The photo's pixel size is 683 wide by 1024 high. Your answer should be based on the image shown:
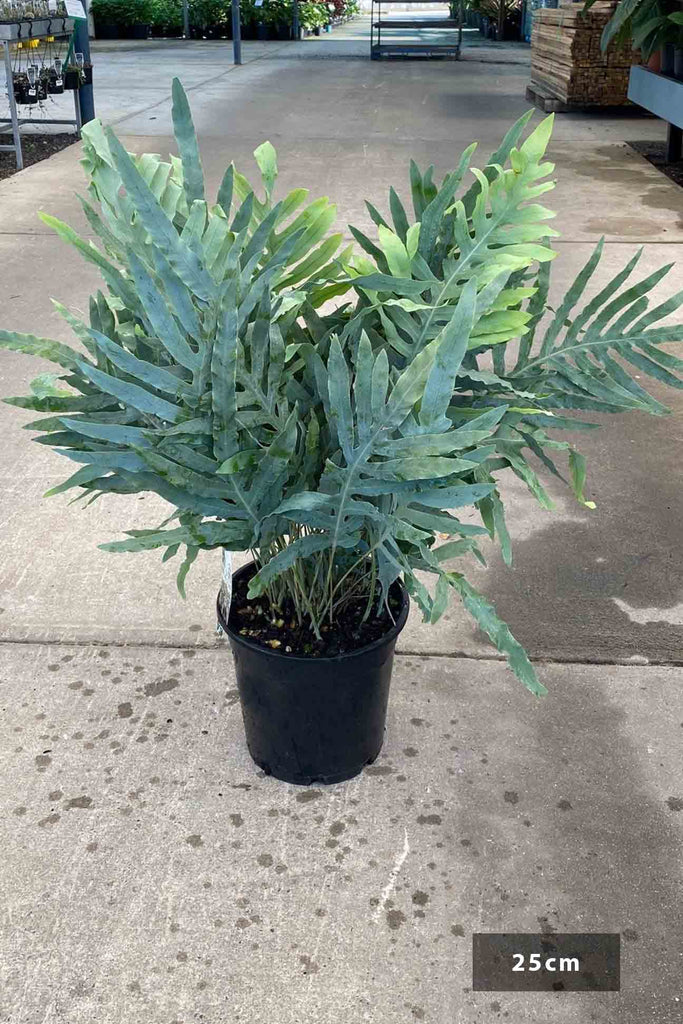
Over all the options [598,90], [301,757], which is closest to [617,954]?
[301,757]

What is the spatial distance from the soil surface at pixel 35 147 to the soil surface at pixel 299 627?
726 cm

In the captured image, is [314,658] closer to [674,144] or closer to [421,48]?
[674,144]

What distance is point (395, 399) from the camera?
4.86ft

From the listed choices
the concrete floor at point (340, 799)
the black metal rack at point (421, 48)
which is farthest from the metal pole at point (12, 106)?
the black metal rack at point (421, 48)

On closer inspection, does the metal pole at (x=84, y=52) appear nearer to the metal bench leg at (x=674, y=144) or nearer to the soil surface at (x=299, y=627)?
the metal bench leg at (x=674, y=144)

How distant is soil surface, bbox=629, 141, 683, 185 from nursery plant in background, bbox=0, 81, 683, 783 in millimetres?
7077

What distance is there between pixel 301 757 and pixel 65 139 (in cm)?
914

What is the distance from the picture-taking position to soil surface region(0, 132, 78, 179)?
8586mm

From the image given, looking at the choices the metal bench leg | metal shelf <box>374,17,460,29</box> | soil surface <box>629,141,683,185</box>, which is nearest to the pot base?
soil surface <box>629,141,683,185</box>

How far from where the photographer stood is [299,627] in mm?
2039

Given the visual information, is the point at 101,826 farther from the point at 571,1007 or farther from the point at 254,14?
the point at 254,14

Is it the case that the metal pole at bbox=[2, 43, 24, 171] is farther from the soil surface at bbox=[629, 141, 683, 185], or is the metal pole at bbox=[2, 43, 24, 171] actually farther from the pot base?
the pot base

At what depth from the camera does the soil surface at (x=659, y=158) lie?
8.38 meters

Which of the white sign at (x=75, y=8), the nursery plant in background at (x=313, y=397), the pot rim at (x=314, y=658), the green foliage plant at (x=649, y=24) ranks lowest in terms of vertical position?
the pot rim at (x=314, y=658)
